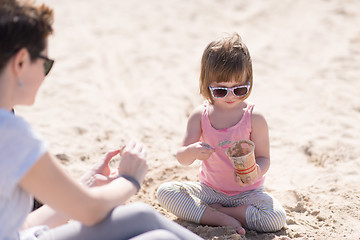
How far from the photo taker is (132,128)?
466 cm

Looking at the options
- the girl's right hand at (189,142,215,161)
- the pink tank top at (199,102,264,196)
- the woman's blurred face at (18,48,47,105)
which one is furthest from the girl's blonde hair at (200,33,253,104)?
the woman's blurred face at (18,48,47,105)

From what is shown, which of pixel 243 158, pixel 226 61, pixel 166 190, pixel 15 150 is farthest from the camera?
pixel 166 190

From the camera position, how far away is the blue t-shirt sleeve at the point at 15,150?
1699 mm

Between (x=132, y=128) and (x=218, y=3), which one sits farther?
(x=218, y=3)

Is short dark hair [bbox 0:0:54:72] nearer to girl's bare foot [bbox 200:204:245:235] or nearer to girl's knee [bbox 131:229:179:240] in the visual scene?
girl's knee [bbox 131:229:179:240]

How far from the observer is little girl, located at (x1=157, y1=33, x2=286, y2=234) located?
9.54 feet

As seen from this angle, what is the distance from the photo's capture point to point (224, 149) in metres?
3.05

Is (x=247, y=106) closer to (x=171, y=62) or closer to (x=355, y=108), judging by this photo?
(x=355, y=108)

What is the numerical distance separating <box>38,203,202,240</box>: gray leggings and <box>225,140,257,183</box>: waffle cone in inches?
24.3

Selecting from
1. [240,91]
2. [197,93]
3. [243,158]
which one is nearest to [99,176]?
[243,158]

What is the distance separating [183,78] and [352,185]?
2.76m

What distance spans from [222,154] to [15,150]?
163 centimetres

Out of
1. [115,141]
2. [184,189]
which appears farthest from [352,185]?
[115,141]

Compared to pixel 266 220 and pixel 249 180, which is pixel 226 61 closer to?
pixel 249 180
